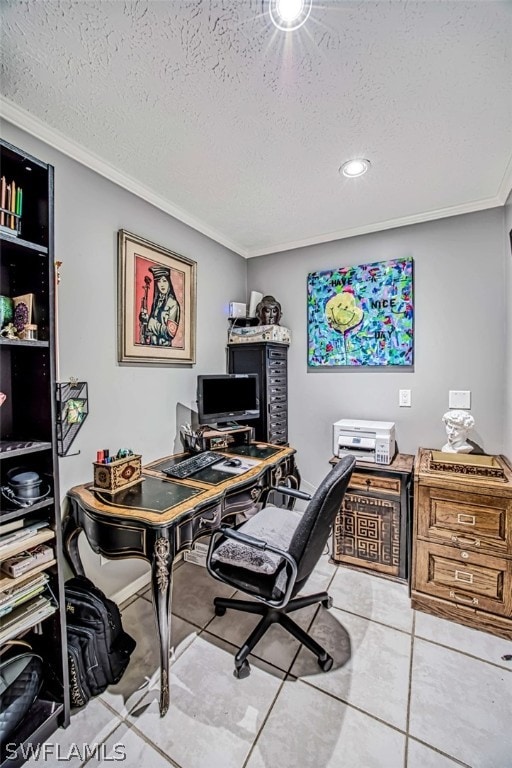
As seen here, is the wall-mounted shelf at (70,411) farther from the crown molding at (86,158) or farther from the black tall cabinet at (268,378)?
the black tall cabinet at (268,378)

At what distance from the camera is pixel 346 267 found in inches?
107

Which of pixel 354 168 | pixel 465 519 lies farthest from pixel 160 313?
pixel 465 519

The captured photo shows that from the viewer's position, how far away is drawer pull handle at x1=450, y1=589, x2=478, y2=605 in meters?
1.85

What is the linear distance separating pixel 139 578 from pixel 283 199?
265 centimetres

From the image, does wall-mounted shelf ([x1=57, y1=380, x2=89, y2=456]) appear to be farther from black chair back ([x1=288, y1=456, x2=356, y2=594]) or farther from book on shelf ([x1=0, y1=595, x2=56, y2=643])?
black chair back ([x1=288, y1=456, x2=356, y2=594])

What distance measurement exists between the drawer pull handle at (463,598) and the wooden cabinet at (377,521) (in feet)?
1.03

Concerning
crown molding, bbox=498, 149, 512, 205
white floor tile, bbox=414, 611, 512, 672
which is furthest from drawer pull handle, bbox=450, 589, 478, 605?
crown molding, bbox=498, 149, 512, 205

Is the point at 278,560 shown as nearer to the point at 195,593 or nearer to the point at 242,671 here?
the point at 242,671

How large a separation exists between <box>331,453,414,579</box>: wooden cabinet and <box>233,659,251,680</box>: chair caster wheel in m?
1.05

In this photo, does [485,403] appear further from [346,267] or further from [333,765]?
[333,765]

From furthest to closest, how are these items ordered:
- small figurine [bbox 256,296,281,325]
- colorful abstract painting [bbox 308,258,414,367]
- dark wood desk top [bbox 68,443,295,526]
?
small figurine [bbox 256,296,281,325] < colorful abstract painting [bbox 308,258,414,367] < dark wood desk top [bbox 68,443,295,526]

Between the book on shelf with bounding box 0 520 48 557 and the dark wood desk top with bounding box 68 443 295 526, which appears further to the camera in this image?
the dark wood desk top with bounding box 68 443 295 526

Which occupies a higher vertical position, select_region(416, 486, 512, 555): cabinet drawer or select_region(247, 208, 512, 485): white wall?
select_region(247, 208, 512, 485): white wall

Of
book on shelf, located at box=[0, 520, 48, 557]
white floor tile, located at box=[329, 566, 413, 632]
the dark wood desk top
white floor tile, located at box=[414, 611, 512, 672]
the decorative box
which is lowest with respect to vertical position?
white floor tile, located at box=[414, 611, 512, 672]
